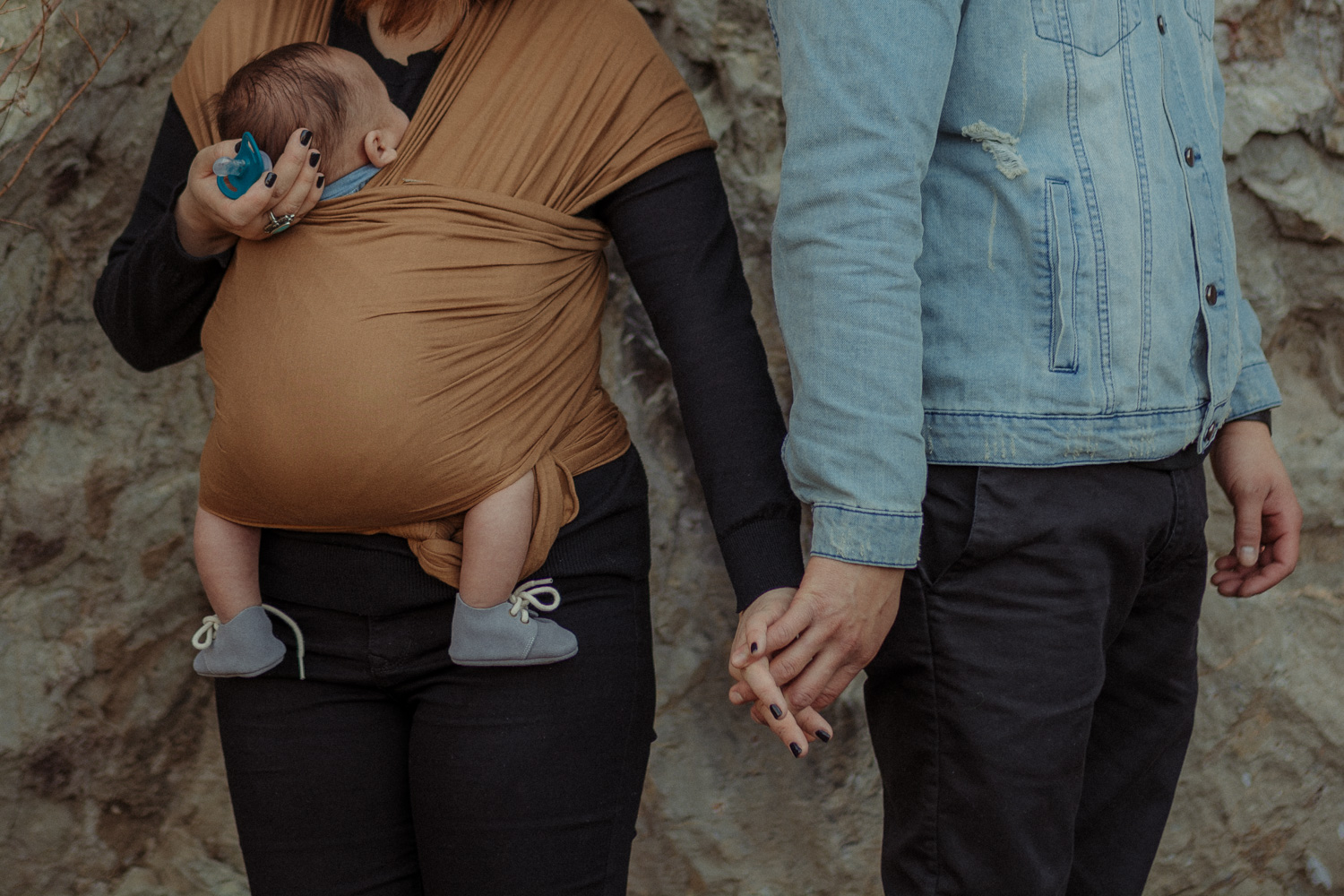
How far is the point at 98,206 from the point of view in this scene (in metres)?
1.80

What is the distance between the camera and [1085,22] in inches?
42.8

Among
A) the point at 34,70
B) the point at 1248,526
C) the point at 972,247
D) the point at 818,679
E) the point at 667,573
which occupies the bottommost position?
the point at 667,573

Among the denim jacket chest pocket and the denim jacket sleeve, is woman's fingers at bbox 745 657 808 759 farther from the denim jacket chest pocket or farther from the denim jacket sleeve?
the denim jacket chest pocket

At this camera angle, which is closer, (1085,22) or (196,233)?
(1085,22)

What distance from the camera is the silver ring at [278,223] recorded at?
115cm

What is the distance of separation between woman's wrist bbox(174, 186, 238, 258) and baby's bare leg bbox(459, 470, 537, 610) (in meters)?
0.44

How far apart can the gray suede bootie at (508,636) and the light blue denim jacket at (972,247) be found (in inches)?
12.4

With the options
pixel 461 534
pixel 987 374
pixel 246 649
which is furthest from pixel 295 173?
pixel 987 374

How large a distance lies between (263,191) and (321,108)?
0.12 metres

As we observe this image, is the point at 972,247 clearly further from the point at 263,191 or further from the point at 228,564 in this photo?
the point at 228,564

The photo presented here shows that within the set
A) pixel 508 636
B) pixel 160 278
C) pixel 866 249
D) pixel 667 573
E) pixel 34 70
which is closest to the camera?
pixel 866 249

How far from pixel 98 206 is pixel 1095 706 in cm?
170

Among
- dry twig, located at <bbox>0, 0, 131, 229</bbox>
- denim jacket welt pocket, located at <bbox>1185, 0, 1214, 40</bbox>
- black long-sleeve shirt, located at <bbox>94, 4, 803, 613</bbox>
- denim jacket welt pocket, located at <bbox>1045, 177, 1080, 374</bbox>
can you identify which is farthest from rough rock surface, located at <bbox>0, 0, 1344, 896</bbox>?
denim jacket welt pocket, located at <bbox>1045, 177, 1080, 374</bbox>

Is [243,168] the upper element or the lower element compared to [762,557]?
upper
